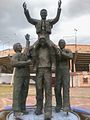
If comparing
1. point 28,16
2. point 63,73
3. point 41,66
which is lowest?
point 63,73

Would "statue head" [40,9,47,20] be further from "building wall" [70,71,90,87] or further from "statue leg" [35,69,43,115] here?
"building wall" [70,71,90,87]

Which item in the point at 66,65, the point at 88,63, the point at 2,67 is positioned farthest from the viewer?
the point at 2,67

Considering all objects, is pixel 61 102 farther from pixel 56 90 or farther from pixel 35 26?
pixel 35 26

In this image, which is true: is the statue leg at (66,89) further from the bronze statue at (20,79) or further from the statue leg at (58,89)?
the bronze statue at (20,79)

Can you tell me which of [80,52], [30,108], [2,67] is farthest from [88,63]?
[30,108]

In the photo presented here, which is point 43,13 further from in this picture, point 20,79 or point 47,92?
point 47,92

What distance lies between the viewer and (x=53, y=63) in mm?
8391

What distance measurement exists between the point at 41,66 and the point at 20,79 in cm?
60

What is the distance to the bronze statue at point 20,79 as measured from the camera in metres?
8.24

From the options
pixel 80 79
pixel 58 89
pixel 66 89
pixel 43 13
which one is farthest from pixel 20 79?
pixel 80 79

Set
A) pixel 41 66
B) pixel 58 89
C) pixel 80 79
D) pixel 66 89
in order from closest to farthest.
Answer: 1. pixel 41 66
2. pixel 66 89
3. pixel 58 89
4. pixel 80 79

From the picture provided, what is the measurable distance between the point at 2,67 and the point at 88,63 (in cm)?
1389

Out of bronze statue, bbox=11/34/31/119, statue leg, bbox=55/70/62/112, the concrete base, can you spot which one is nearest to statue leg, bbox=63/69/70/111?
statue leg, bbox=55/70/62/112

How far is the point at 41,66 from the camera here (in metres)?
8.23
